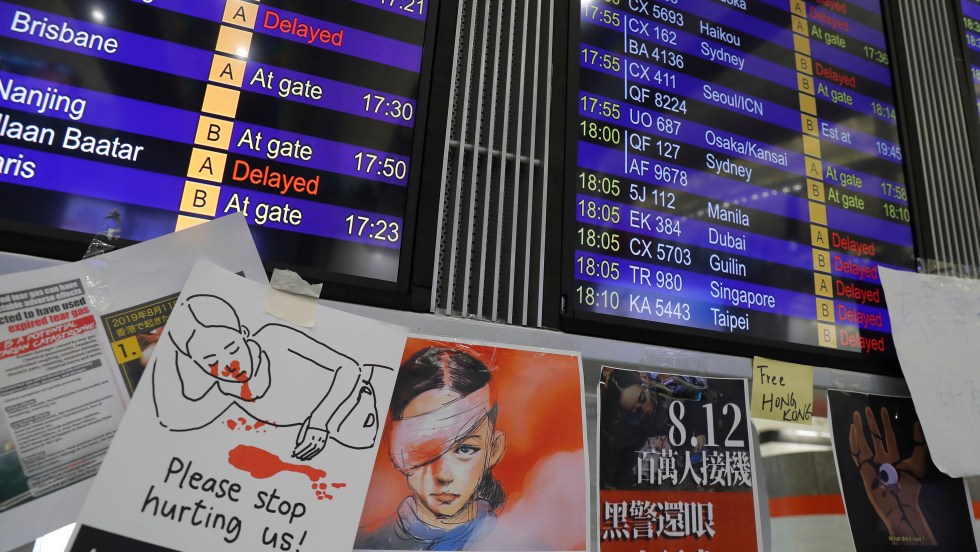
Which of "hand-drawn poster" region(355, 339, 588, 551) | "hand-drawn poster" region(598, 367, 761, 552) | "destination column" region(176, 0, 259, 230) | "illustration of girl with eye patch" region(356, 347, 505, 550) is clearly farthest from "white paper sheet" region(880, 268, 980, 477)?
"destination column" region(176, 0, 259, 230)

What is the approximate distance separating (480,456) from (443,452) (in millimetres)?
58

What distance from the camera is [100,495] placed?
688mm

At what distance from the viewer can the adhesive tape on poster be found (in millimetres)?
849

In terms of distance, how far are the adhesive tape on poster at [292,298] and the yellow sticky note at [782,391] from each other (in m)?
0.82

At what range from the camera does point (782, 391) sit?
1191 mm

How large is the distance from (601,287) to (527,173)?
248 mm

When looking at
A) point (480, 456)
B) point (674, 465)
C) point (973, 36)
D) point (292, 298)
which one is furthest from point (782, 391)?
point (973, 36)

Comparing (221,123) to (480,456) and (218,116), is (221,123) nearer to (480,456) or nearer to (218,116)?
(218,116)

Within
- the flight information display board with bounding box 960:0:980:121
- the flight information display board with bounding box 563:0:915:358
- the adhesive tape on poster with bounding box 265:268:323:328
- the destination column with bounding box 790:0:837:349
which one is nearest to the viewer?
the adhesive tape on poster with bounding box 265:268:323:328

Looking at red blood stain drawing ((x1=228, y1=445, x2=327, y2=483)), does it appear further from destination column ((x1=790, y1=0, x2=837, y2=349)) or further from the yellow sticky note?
destination column ((x1=790, y1=0, x2=837, y2=349))

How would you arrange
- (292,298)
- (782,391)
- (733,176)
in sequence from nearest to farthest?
(292,298) < (782,391) < (733,176)

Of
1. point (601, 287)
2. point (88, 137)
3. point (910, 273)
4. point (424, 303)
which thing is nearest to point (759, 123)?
point (910, 273)

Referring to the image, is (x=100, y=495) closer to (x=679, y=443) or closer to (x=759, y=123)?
(x=679, y=443)

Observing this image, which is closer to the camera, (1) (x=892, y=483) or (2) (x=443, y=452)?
(2) (x=443, y=452)
